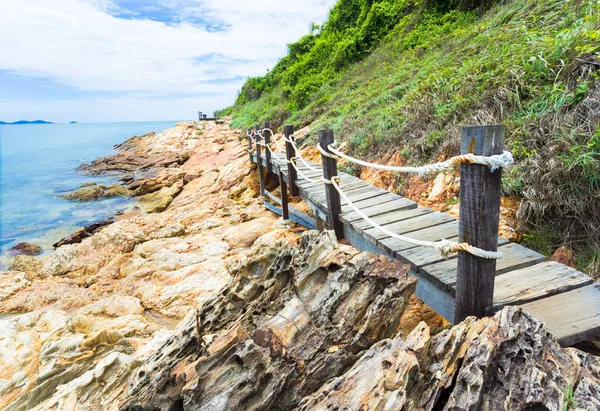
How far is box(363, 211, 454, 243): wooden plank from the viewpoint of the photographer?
3.04 m

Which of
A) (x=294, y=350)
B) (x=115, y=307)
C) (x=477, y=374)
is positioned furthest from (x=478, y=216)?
(x=115, y=307)

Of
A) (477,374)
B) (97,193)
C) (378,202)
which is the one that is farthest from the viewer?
(97,193)

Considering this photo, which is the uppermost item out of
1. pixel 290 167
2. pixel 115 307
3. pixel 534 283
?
pixel 290 167

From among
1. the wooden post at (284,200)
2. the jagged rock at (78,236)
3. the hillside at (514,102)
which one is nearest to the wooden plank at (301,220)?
the wooden post at (284,200)

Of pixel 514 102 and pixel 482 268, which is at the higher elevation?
pixel 514 102

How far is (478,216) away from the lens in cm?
172

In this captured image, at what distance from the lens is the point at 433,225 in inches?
123

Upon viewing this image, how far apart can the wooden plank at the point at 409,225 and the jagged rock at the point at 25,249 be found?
35.0 ft

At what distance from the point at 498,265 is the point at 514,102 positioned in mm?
2852

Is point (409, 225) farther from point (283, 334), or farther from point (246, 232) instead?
point (246, 232)

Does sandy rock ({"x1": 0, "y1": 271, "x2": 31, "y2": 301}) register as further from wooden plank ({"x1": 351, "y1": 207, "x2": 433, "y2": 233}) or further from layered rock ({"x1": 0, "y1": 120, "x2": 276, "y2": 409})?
wooden plank ({"x1": 351, "y1": 207, "x2": 433, "y2": 233})

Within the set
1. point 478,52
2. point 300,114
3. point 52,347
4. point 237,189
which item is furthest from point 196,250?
point 300,114

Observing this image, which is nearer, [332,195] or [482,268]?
[482,268]

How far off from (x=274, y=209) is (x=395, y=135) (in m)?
3.52
